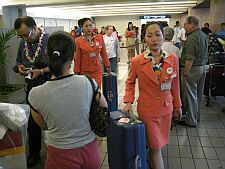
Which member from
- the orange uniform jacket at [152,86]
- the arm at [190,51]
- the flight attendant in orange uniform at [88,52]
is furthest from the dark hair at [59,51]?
the arm at [190,51]

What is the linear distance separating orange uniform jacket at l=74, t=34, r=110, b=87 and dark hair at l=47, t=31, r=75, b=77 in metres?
2.04

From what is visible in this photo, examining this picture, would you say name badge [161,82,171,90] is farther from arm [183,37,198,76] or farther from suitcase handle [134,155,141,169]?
arm [183,37,198,76]

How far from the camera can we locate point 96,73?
3.40 m

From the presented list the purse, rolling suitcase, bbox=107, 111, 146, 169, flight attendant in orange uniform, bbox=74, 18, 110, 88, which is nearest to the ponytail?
the purse

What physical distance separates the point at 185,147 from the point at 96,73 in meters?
1.47

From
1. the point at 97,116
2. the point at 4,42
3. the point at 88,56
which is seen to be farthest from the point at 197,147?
the point at 4,42

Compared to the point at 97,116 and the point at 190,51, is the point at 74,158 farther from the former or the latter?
the point at 190,51

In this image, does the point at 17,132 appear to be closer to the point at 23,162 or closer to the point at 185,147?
the point at 23,162

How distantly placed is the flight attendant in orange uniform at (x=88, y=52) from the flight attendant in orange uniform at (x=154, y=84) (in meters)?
1.42

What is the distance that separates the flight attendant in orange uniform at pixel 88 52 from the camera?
328 cm

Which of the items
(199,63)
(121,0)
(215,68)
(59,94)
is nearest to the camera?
(59,94)

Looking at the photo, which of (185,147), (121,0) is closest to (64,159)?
(185,147)

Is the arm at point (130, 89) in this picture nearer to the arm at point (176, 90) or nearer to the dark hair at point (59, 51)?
the arm at point (176, 90)

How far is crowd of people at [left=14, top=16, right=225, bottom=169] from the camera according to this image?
1247mm
